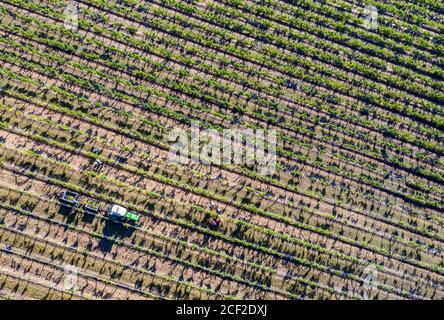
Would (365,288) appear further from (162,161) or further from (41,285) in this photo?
(41,285)

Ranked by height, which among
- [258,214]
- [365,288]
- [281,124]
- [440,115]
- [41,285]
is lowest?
[41,285]

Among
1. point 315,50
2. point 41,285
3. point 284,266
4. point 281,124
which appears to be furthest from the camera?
point 315,50

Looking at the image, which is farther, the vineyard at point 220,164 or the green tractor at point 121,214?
the vineyard at point 220,164

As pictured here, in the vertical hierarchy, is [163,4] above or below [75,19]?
above

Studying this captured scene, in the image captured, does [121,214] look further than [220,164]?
No

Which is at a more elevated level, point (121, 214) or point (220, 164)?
point (220, 164)

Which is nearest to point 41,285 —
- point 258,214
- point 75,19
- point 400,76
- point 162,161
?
point 162,161

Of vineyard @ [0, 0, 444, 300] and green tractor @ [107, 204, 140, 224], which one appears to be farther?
vineyard @ [0, 0, 444, 300]

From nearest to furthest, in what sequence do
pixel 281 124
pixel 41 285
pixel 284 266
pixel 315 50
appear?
pixel 41 285
pixel 284 266
pixel 281 124
pixel 315 50
